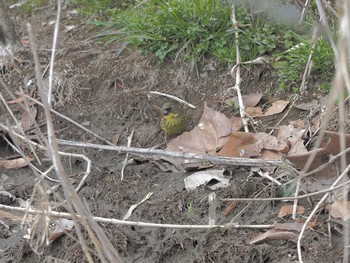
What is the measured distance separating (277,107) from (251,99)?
0.16 metres

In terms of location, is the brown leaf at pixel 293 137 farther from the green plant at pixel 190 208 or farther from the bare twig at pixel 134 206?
the bare twig at pixel 134 206

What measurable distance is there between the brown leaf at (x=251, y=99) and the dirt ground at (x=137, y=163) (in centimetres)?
5

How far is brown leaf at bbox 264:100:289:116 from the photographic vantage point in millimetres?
3281

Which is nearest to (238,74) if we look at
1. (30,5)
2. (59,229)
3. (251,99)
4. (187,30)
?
(251,99)

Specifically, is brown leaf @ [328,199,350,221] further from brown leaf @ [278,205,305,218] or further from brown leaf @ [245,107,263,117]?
brown leaf @ [245,107,263,117]

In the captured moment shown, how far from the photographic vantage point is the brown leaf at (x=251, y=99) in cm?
337

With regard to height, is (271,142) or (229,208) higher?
(271,142)

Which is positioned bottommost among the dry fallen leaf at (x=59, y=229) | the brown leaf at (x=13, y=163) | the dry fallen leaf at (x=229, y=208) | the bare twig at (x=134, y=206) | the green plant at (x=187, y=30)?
the brown leaf at (x=13, y=163)

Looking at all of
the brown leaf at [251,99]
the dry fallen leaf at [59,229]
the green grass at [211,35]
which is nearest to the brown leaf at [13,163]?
the dry fallen leaf at [59,229]

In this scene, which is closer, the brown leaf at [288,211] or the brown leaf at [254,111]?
the brown leaf at [288,211]

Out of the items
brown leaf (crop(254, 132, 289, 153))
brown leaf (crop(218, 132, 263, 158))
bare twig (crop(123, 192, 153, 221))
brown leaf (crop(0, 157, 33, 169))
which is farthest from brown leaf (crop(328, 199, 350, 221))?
brown leaf (crop(0, 157, 33, 169))

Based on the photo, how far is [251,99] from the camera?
3.39 metres

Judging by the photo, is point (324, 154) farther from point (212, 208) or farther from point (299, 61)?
point (299, 61)

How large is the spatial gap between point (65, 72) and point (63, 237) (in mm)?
1333
